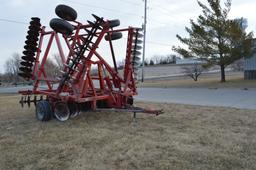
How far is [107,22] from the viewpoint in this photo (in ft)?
19.4

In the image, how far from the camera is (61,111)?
21.6ft

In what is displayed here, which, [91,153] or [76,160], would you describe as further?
[91,153]

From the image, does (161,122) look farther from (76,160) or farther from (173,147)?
(76,160)

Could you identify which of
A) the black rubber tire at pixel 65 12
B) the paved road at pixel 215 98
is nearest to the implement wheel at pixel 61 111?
the black rubber tire at pixel 65 12

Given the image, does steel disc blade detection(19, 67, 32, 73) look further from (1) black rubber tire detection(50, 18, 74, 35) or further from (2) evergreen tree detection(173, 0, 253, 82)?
(2) evergreen tree detection(173, 0, 253, 82)

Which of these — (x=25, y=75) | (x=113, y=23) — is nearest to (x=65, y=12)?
(x=113, y=23)

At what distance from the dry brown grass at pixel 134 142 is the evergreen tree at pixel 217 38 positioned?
1245 centimetres

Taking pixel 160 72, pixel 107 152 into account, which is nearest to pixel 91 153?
pixel 107 152

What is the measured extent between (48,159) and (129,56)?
3.87 metres

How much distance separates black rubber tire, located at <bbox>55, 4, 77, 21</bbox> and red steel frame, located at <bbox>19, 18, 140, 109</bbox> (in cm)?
41

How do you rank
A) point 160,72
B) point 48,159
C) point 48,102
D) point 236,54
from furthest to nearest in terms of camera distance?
point 160,72
point 236,54
point 48,102
point 48,159

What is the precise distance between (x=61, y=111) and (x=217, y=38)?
15334 millimetres

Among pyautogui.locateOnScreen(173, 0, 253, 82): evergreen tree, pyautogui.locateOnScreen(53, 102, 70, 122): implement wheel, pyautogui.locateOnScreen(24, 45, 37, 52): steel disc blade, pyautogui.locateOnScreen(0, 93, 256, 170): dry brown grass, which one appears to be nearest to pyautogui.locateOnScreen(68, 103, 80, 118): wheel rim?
pyautogui.locateOnScreen(53, 102, 70, 122): implement wheel

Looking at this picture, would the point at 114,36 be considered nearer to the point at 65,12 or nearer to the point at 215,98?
the point at 65,12
